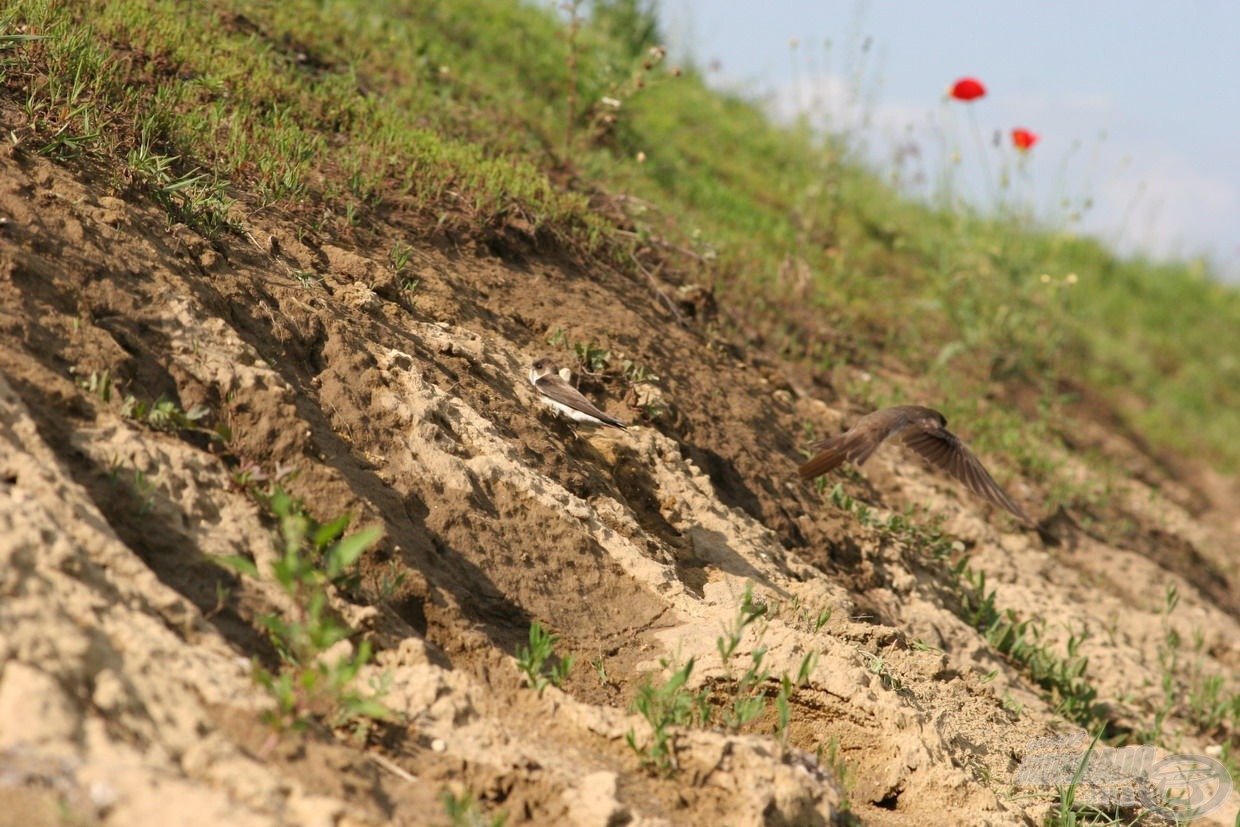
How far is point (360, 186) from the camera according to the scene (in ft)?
18.5

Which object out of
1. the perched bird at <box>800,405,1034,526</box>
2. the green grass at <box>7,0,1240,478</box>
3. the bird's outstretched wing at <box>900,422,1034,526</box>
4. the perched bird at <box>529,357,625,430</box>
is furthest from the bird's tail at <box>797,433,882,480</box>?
the green grass at <box>7,0,1240,478</box>

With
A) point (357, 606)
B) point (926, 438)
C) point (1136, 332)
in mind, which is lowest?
point (357, 606)

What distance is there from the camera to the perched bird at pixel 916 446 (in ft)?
17.0

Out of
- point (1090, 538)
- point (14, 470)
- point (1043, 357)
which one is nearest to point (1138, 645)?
point (1090, 538)

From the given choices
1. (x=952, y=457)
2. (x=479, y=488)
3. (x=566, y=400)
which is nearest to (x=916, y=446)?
(x=952, y=457)

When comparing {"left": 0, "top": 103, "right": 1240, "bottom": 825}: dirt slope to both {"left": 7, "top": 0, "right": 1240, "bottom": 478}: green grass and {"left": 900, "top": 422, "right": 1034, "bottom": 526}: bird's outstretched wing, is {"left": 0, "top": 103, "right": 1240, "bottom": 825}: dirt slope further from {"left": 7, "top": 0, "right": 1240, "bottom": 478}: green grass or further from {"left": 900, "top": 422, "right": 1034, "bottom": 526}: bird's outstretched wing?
{"left": 900, "top": 422, "right": 1034, "bottom": 526}: bird's outstretched wing

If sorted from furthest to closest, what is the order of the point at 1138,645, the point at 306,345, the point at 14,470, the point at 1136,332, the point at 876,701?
the point at 1136,332
the point at 1138,645
the point at 306,345
the point at 876,701
the point at 14,470

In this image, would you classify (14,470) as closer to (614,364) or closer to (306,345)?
(306,345)

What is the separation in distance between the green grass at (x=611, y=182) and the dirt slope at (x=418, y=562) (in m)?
0.40

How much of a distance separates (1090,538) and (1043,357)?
218 centimetres

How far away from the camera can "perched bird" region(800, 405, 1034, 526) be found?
5.18 m

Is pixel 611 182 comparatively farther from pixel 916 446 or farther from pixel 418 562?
pixel 418 562

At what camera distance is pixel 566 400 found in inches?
187

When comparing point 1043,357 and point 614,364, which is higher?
point 1043,357
